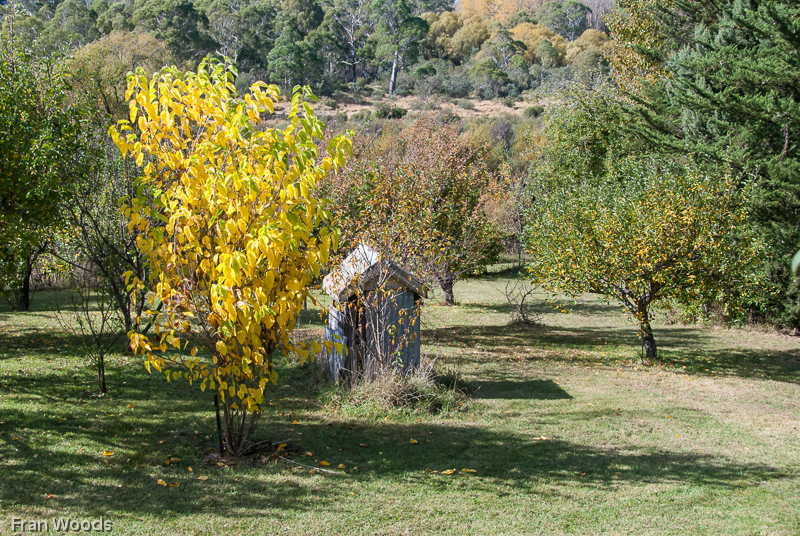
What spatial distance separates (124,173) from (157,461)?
5.19 metres

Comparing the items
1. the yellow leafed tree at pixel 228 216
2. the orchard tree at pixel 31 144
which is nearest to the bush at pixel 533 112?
the orchard tree at pixel 31 144

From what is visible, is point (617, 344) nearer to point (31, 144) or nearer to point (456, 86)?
point (31, 144)

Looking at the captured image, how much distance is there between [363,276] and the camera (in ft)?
25.7

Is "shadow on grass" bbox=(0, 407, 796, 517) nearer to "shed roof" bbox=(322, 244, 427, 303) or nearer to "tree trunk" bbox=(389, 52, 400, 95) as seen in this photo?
"shed roof" bbox=(322, 244, 427, 303)

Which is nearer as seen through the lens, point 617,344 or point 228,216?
point 228,216

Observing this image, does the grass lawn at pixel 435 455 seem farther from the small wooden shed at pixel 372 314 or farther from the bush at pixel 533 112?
the bush at pixel 533 112

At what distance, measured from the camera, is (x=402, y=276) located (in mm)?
8070

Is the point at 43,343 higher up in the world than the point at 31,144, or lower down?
lower down

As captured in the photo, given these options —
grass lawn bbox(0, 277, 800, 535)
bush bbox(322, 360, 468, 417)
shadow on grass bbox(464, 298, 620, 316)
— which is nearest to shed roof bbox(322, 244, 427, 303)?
bush bbox(322, 360, 468, 417)

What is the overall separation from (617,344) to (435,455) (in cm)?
803

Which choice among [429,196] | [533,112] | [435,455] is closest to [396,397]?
[435,455]

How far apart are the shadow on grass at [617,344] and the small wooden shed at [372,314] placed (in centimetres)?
273

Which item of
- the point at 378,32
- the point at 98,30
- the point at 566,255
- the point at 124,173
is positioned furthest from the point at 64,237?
the point at 378,32

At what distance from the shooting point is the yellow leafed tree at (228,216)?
171 inches
